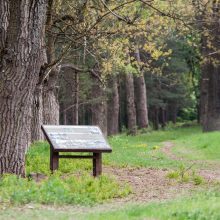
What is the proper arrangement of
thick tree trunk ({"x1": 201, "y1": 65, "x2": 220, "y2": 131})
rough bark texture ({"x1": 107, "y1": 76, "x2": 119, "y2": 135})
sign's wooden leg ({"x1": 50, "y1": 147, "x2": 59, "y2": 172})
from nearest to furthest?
sign's wooden leg ({"x1": 50, "y1": 147, "x2": 59, "y2": 172})
thick tree trunk ({"x1": 201, "y1": 65, "x2": 220, "y2": 131})
rough bark texture ({"x1": 107, "y1": 76, "x2": 119, "y2": 135})

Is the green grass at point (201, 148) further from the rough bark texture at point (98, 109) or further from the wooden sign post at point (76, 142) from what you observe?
the wooden sign post at point (76, 142)

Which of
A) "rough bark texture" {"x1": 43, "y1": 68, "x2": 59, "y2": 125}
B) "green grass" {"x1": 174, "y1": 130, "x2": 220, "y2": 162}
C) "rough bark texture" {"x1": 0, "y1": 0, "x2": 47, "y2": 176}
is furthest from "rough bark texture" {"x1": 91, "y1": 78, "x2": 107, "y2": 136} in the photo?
"rough bark texture" {"x1": 0, "y1": 0, "x2": 47, "y2": 176}

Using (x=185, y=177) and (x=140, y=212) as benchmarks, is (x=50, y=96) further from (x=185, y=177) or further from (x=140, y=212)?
(x=140, y=212)

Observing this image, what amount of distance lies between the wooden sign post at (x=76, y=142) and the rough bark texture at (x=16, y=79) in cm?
93

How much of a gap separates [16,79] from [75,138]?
6.80ft

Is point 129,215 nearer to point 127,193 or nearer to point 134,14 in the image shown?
point 127,193

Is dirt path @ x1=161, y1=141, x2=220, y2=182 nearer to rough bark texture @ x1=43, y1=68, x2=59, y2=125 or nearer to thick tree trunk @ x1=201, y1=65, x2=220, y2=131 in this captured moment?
rough bark texture @ x1=43, y1=68, x2=59, y2=125

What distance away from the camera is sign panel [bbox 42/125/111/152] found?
12.8 metres

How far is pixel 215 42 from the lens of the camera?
3098cm

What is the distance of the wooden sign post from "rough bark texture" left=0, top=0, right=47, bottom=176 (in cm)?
93

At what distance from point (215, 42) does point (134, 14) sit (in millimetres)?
12436

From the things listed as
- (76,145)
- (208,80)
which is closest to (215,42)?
(208,80)

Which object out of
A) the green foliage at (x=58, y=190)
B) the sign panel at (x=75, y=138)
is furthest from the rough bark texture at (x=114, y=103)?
the green foliage at (x=58, y=190)

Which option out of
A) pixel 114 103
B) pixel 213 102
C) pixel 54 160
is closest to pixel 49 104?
pixel 54 160
